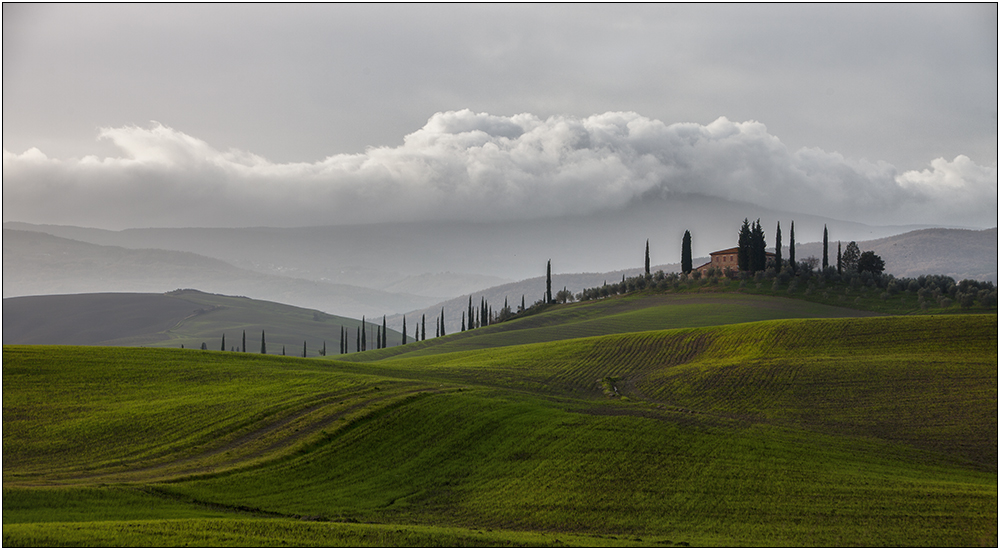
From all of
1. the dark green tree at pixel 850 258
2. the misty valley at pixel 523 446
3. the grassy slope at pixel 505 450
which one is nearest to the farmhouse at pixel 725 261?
the dark green tree at pixel 850 258

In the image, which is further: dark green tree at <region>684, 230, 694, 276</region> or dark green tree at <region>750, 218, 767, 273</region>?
dark green tree at <region>684, 230, 694, 276</region>

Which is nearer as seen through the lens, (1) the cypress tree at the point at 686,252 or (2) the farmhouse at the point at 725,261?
(2) the farmhouse at the point at 725,261

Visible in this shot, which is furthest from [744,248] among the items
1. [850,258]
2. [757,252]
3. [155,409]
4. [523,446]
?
[155,409]

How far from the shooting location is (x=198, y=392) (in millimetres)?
45188

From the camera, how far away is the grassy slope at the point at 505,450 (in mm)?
25422

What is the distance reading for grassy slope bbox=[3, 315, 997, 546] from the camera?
25.4m

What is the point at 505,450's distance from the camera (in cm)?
3547

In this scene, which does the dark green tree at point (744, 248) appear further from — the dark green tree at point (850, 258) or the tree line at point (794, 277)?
the dark green tree at point (850, 258)

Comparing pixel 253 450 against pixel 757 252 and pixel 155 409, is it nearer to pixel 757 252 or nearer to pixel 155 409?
pixel 155 409

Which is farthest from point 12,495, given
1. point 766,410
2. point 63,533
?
point 766,410

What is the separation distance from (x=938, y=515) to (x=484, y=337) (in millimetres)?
79523

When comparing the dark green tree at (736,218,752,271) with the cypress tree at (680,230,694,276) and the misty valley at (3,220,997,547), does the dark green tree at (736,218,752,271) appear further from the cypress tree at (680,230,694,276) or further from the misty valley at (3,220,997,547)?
the misty valley at (3,220,997,547)

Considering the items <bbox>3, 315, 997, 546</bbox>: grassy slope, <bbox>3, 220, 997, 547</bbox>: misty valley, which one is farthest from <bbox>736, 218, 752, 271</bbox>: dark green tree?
<bbox>3, 315, 997, 546</bbox>: grassy slope

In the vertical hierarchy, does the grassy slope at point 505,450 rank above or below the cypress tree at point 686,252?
below
